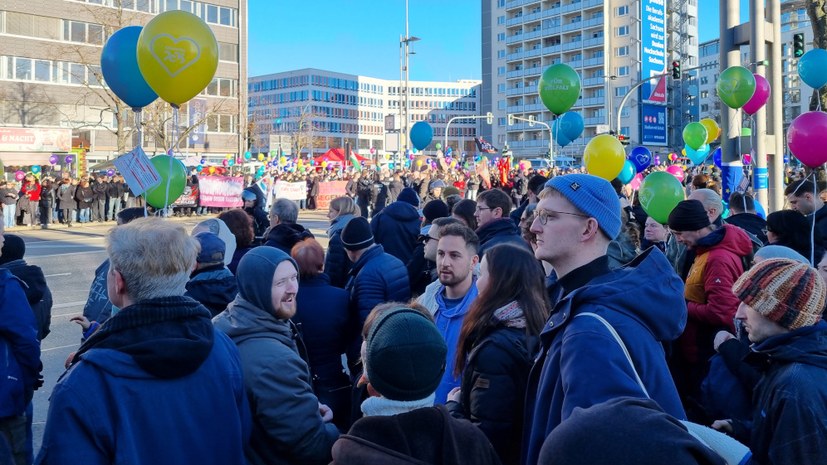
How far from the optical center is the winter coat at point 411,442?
80.7 inches

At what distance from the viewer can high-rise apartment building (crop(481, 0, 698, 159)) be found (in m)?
92.0

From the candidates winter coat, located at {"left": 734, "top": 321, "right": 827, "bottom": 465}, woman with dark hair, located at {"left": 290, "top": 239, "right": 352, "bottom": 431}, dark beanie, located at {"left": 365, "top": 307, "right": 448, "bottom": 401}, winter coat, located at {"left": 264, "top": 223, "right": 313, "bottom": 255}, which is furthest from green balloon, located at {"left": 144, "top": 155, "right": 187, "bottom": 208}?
winter coat, located at {"left": 734, "top": 321, "right": 827, "bottom": 465}

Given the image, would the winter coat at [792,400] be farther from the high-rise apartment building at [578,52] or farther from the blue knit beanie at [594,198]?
the high-rise apartment building at [578,52]

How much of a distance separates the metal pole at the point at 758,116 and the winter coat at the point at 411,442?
11.1 meters

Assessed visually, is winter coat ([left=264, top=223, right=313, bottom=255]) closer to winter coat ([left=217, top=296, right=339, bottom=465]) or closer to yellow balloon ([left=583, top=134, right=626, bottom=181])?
winter coat ([left=217, top=296, right=339, bottom=465])

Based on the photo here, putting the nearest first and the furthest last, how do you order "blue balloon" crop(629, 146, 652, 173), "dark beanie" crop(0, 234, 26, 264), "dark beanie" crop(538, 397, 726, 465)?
"dark beanie" crop(538, 397, 726, 465)
"dark beanie" crop(0, 234, 26, 264)
"blue balloon" crop(629, 146, 652, 173)

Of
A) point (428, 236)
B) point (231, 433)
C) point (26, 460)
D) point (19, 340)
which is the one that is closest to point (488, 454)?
point (231, 433)

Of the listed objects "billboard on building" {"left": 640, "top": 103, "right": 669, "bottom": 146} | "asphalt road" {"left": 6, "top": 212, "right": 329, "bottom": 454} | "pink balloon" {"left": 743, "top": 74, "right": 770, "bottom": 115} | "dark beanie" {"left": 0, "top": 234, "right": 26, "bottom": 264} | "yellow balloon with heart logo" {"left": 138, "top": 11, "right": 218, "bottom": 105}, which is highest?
"billboard on building" {"left": 640, "top": 103, "right": 669, "bottom": 146}

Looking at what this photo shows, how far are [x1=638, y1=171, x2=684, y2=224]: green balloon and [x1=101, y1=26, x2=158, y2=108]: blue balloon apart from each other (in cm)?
504

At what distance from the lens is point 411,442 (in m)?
2.12

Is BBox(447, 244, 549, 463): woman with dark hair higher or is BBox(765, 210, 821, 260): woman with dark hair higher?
BBox(765, 210, 821, 260): woman with dark hair

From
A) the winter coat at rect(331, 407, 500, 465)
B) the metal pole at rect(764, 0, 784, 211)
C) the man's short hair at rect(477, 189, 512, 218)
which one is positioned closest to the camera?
the winter coat at rect(331, 407, 500, 465)

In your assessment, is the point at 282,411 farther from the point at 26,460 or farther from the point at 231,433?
the point at 26,460

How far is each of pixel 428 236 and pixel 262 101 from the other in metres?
155
